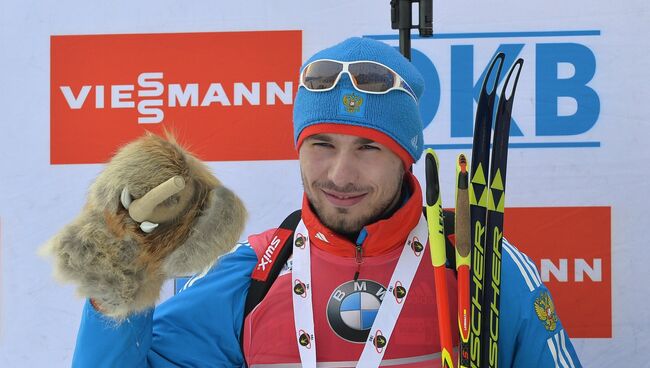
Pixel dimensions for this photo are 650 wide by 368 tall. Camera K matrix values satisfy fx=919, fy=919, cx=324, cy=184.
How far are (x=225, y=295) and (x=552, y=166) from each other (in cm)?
106

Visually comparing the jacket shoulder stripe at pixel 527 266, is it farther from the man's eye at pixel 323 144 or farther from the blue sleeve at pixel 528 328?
the man's eye at pixel 323 144

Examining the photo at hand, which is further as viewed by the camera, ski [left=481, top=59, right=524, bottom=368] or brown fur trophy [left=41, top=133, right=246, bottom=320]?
ski [left=481, top=59, right=524, bottom=368]

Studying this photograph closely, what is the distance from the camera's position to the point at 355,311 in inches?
85.5

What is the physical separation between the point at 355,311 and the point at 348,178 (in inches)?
12.6

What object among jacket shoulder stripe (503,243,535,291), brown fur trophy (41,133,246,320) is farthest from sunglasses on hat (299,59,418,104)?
jacket shoulder stripe (503,243,535,291)

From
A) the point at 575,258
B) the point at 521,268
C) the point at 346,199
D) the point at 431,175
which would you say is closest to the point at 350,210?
the point at 346,199

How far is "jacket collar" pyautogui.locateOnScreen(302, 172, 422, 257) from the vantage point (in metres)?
2.17

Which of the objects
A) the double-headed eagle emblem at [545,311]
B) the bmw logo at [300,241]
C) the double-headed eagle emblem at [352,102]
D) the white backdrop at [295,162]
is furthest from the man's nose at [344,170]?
the white backdrop at [295,162]

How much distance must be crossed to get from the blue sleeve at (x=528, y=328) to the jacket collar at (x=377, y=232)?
251 millimetres

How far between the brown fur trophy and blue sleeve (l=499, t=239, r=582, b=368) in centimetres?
66

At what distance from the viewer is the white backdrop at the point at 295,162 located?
266cm

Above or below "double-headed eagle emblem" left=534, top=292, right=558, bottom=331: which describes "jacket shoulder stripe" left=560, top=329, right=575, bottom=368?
below

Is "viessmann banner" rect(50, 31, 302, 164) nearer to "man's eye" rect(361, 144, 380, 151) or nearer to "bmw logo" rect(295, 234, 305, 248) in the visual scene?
"bmw logo" rect(295, 234, 305, 248)

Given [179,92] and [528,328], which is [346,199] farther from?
[179,92]
